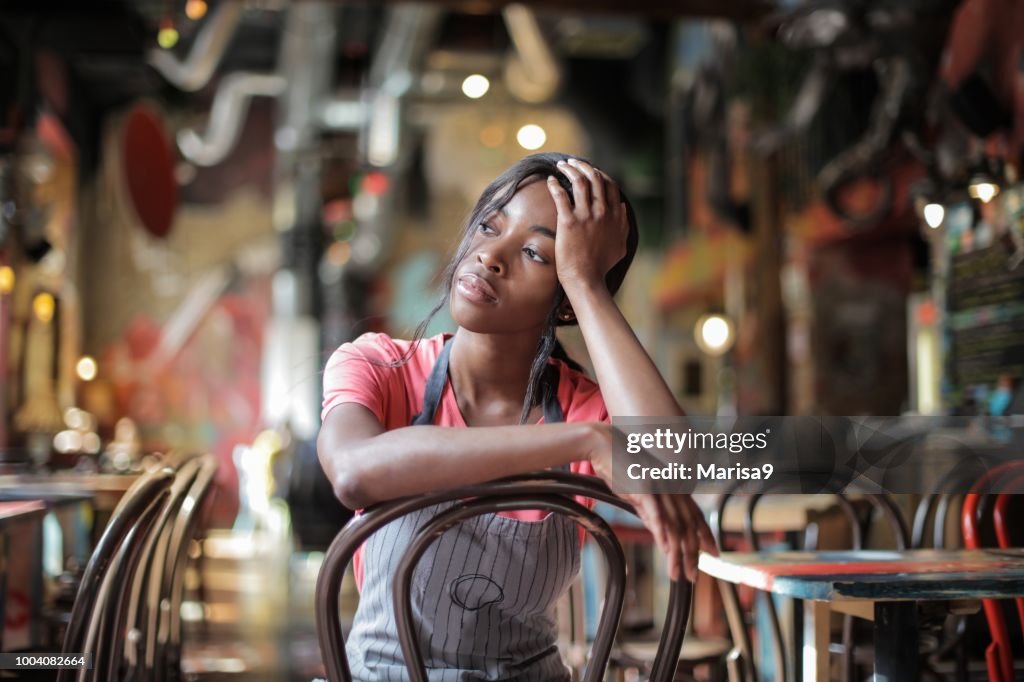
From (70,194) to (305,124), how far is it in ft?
8.68

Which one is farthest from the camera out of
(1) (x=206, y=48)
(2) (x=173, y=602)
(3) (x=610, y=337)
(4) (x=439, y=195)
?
(4) (x=439, y=195)

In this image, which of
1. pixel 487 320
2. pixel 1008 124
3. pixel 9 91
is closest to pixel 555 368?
pixel 487 320

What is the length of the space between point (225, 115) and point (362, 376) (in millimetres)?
10917

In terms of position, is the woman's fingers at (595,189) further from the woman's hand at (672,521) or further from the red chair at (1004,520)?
the red chair at (1004,520)

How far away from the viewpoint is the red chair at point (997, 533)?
76.7 inches

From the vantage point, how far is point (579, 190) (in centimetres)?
132

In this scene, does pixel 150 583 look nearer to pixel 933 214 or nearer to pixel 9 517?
pixel 9 517

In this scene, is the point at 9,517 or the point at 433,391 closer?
the point at 433,391

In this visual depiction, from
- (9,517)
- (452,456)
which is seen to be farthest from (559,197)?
(9,517)

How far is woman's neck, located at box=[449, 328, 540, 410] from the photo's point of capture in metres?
1.40

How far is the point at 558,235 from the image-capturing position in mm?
1313

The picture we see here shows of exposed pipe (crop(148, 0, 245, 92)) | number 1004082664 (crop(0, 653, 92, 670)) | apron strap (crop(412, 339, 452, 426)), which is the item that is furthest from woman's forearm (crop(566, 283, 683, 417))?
exposed pipe (crop(148, 0, 245, 92))

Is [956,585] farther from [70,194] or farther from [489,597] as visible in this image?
[70,194]

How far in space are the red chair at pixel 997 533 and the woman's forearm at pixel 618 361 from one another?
103 centimetres
